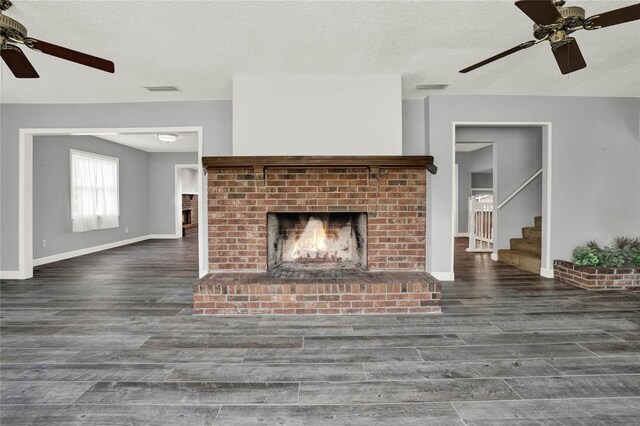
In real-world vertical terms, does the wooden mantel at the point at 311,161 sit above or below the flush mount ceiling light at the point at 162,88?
below

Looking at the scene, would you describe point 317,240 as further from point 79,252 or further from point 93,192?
point 93,192

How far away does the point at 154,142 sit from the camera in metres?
7.76

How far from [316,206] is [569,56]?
2.36m

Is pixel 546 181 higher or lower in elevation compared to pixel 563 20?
lower

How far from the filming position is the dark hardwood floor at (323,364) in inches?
65.0

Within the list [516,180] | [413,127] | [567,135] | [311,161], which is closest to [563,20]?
[311,161]

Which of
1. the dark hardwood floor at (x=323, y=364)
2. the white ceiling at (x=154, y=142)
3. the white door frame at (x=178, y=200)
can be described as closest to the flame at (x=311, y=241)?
the dark hardwood floor at (x=323, y=364)

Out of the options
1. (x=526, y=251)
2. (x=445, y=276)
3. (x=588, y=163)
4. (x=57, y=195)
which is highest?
(x=588, y=163)

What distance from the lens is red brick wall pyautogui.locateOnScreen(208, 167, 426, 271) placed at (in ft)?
11.6

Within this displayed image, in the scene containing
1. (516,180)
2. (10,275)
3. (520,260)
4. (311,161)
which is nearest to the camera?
(311,161)

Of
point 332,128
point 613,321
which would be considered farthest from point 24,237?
point 613,321

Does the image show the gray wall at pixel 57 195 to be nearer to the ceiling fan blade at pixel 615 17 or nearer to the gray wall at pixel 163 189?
the gray wall at pixel 163 189

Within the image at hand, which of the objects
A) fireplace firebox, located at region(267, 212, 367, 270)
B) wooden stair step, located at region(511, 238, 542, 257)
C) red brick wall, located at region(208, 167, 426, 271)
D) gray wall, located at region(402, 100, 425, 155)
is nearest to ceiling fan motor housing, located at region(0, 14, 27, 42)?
red brick wall, located at region(208, 167, 426, 271)

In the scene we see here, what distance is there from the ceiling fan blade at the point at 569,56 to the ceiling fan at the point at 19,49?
10.1 feet
